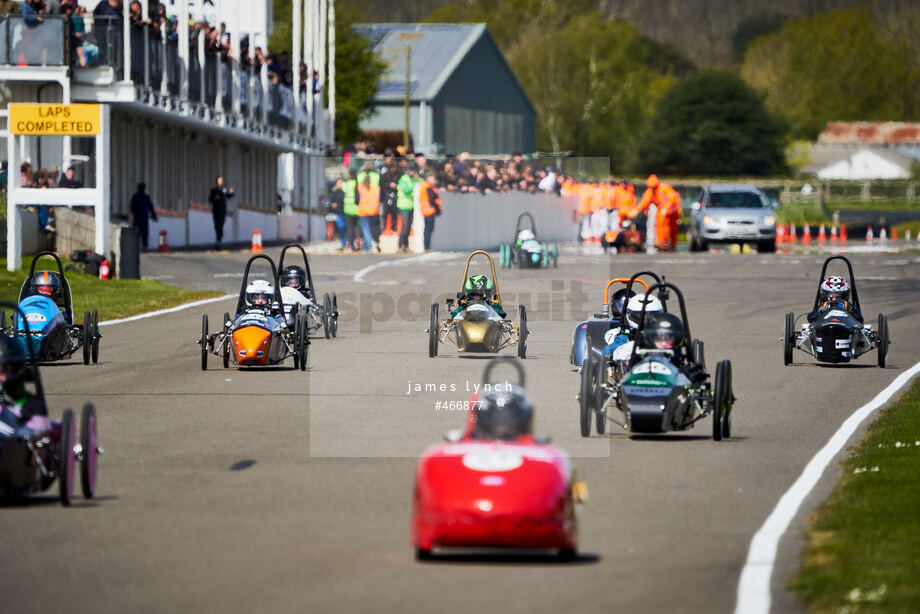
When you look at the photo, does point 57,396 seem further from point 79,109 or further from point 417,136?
point 417,136

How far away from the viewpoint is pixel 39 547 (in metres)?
8.84

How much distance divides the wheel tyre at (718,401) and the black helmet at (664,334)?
579 millimetres

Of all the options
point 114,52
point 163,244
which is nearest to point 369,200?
point 163,244

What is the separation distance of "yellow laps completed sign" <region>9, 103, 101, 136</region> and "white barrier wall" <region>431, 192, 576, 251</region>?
14.6 m

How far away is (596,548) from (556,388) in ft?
25.1

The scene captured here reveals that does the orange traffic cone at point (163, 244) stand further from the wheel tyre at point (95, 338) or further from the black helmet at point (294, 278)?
Result: the wheel tyre at point (95, 338)

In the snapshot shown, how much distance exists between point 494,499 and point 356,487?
2767 millimetres

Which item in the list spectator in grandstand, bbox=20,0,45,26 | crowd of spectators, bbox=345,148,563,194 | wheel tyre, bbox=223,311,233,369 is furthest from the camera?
crowd of spectators, bbox=345,148,563,194

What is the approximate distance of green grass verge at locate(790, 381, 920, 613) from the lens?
7762mm

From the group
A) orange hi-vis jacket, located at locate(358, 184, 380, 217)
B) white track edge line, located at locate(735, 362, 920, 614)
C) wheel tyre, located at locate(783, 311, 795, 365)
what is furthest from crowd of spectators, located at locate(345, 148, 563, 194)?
white track edge line, located at locate(735, 362, 920, 614)

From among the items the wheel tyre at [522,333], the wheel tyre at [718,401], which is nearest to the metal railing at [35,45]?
the wheel tyre at [522,333]

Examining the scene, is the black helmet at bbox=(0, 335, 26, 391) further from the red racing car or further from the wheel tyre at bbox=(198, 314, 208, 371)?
the wheel tyre at bbox=(198, 314, 208, 371)

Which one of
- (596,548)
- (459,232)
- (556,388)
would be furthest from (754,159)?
(596,548)

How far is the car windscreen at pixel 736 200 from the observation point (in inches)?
1838
